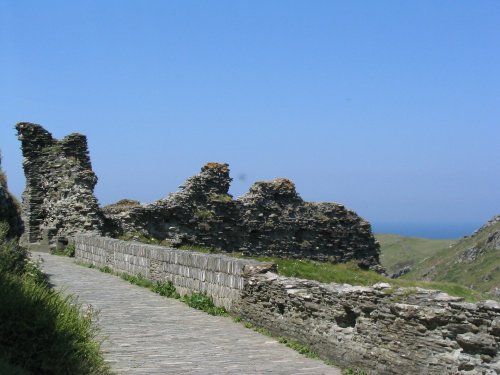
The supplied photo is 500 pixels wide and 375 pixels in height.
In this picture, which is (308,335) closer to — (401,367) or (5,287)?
(401,367)

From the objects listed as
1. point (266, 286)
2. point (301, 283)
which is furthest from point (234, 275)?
point (301, 283)

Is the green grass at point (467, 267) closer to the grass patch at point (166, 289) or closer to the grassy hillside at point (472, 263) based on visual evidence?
the grassy hillside at point (472, 263)

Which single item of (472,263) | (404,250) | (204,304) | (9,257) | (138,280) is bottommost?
(204,304)

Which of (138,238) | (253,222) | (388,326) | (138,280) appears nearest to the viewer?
(388,326)

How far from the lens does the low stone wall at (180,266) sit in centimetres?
1336

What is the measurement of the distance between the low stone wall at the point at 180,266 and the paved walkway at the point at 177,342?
52 cm

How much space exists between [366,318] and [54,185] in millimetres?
19839

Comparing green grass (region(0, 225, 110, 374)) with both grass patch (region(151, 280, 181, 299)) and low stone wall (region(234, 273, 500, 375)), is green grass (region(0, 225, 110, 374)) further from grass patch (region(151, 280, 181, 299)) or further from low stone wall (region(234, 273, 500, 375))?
grass patch (region(151, 280, 181, 299))

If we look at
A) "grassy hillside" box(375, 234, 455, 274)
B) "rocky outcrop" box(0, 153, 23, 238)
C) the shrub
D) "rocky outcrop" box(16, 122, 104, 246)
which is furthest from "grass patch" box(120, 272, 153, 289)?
"grassy hillside" box(375, 234, 455, 274)

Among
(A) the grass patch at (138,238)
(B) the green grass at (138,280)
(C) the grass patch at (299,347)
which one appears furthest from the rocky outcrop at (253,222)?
(C) the grass patch at (299,347)

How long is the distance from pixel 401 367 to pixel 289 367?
1.69 meters

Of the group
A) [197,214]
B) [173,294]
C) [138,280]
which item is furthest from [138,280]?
[197,214]

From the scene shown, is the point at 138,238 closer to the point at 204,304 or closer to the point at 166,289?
the point at 166,289

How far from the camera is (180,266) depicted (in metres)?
15.5
